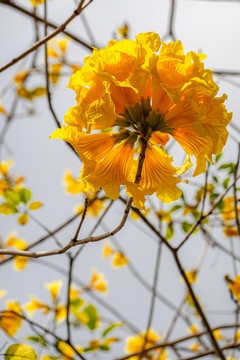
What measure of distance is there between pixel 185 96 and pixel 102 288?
2.65 meters

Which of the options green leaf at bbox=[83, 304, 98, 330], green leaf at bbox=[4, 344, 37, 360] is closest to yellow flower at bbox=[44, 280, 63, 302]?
green leaf at bbox=[83, 304, 98, 330]

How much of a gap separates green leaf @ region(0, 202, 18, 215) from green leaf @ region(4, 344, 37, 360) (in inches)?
27.8

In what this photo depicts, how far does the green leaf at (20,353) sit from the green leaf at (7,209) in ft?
2.32

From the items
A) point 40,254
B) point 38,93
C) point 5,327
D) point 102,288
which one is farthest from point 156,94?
point 102,288

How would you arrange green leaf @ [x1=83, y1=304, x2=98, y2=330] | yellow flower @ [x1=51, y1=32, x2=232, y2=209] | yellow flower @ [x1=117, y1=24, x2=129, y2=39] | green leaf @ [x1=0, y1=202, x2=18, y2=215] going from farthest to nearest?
yellow flower @ [x1=117, y1=24, x2=129, y2=39], green leaf @ [x1=83, y1=304, x2=98, y2=330], green leaf @ [x1=0, y1=202, x2=18, y2=215], yellow flower @ [x1=51, y1=32, x2=232, y2=209]

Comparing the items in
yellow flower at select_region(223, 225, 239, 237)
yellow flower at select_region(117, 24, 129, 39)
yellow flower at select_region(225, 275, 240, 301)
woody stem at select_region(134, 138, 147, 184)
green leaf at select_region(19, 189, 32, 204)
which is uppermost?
yellow flower at select_region(117, 24, 129, 39)

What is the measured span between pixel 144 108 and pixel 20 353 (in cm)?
76

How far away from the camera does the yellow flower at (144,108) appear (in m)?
0.96

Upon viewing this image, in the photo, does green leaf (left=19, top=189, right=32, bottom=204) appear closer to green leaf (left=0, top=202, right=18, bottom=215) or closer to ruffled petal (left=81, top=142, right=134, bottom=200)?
green leaf (left=0, top=202, right=18, bottom=215)

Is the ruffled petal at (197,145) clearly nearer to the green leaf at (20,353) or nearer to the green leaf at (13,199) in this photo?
the green leaf at (20,353)

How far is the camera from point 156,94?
104 cm

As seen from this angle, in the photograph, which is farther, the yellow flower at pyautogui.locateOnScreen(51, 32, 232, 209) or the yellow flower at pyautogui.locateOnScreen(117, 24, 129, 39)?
the yellow flower at pyautogui.locateOnScreen(117, 24, 129, 39)

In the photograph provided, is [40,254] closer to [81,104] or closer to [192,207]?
[81,104]

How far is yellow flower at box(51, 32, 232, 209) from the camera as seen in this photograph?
96 centimetres
